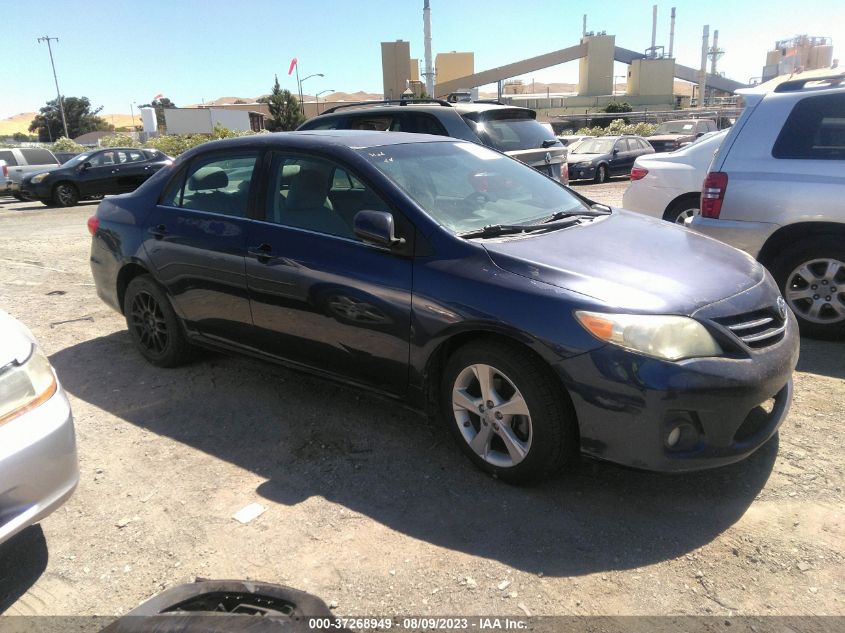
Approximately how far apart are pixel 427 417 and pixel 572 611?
1305 mm

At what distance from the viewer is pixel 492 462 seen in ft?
10.3

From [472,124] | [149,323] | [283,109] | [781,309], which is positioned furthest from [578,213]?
[283,109]

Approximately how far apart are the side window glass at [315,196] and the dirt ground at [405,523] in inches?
46.3

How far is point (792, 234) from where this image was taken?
490 centimetres

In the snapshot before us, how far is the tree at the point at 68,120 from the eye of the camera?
85000 millimetres

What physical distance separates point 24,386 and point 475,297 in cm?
187

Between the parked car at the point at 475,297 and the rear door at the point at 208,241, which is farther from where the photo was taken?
the rear door at the point at 208,241

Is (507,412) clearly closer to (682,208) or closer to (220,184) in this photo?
(220,184)

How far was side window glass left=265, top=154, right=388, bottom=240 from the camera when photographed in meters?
3.59

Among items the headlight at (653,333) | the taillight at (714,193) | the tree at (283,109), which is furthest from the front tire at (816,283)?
the tree at (283,109)

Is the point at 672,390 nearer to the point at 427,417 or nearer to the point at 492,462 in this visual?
the point at 492,462

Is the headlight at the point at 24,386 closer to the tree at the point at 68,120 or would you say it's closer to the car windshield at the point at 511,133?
the car windshield at the point at 511,133

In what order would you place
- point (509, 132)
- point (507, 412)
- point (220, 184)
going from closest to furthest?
point (507, 412)
point (220, 184)
point (509, 132)

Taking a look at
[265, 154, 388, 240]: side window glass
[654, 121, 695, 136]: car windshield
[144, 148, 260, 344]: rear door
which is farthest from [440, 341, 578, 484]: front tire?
[654, 121, 695, 136]: car windshield
